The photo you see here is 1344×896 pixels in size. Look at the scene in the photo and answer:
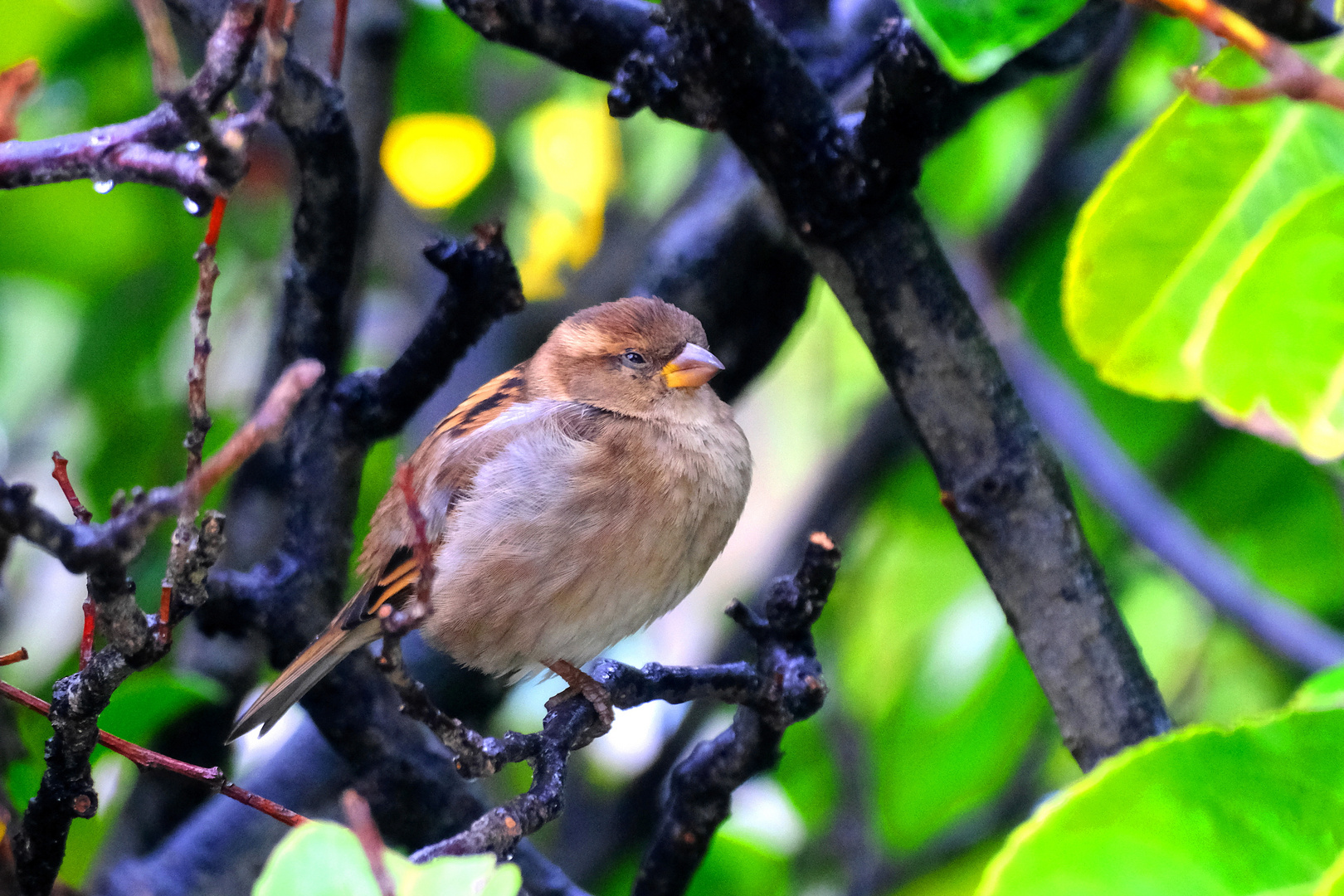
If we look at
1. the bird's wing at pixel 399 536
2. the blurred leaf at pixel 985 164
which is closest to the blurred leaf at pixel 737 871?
the bird's wing at pixel 399 536

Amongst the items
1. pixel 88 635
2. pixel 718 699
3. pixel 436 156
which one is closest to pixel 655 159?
pixel 436 156

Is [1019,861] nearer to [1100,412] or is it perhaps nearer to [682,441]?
[682,441]

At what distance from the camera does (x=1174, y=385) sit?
143cm

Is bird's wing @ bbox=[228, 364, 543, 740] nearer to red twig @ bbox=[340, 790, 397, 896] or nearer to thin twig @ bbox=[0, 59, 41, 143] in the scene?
thin twig @ bbox=[0, 59, 41, 143]

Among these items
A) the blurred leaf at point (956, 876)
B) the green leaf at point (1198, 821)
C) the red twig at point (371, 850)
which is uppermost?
the red twig at point (371, 850)

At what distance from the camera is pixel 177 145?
1.12m

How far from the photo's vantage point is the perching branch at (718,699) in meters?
1.59

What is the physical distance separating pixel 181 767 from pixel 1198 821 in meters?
1.06

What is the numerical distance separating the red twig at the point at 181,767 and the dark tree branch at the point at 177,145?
55 cm

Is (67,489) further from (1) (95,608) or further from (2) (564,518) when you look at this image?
(2) (564,518)

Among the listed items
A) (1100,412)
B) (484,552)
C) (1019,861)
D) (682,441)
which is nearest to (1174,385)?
(1019,861)

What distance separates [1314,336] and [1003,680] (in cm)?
178

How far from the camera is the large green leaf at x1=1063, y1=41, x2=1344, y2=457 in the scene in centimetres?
135

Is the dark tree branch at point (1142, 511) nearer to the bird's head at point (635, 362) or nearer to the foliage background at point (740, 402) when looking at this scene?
the foliage background at point (740, 402)
